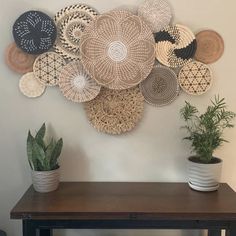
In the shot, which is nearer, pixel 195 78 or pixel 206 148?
pixel 206 148

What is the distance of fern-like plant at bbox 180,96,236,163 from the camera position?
1755 millimetres

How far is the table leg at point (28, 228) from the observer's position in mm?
1569

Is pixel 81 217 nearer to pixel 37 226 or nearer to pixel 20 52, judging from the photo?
pixel 37 226

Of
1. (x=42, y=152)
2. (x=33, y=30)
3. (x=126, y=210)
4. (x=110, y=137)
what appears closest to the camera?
(x=126, y=210)

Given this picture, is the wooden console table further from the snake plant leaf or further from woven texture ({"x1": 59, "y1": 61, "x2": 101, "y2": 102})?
woven texture ({"x1": 59, "y1": 61, "x2": 101, "y2": 102})

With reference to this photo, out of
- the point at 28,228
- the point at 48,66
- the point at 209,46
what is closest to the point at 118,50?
the point at 48,66

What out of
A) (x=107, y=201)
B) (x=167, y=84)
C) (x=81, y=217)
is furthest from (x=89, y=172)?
(x=167, y=84)

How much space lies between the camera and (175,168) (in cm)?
196

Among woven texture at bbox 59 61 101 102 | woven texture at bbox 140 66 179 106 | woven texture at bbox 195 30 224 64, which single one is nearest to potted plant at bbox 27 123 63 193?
woven texture at bbox 59 61 101 102

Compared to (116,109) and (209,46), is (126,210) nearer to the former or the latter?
(116,109)

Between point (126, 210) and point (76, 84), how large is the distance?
74cm

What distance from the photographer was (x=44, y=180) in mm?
1729

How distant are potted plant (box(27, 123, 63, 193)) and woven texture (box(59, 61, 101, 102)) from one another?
271 millimetres

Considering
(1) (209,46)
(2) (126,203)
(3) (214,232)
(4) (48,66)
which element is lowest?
(3) (214,232)
